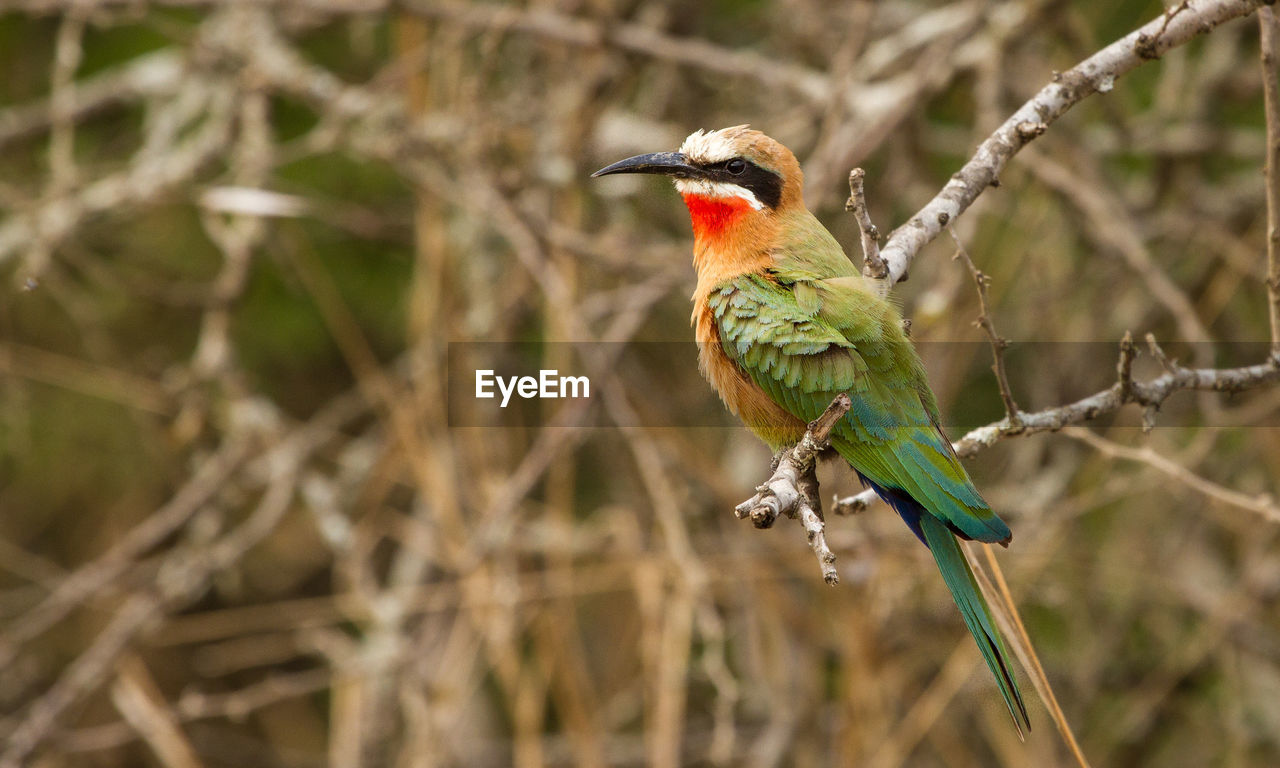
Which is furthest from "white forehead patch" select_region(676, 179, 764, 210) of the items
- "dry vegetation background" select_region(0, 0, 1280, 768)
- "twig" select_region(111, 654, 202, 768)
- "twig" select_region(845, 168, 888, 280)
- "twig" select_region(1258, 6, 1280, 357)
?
"twig" select_region(111, 654, 202, 768)

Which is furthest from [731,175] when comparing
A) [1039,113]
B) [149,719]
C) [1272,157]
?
[149,719]

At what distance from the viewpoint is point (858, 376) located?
8.03 feet

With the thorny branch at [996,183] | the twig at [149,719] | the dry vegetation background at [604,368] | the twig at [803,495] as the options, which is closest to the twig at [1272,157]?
the thorny branch at [996,183]

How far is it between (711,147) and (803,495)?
1220mm

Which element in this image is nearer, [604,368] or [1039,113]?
[1039,113]

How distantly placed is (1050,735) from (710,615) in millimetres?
1372

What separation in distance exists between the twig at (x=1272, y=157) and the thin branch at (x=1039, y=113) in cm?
7

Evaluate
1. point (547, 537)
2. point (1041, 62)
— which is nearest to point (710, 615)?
point (547, 537)

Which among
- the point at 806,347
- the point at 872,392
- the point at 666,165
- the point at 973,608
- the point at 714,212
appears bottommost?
the point at 973,608

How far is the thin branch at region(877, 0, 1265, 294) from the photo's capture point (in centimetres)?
207

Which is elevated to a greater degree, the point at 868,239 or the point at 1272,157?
the point at 1272,157

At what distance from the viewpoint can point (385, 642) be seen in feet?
13.0

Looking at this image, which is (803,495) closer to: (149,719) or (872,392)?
(872,392)

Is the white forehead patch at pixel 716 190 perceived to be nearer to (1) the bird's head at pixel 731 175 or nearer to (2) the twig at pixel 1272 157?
(1) the bird's head at pixel 731 175
